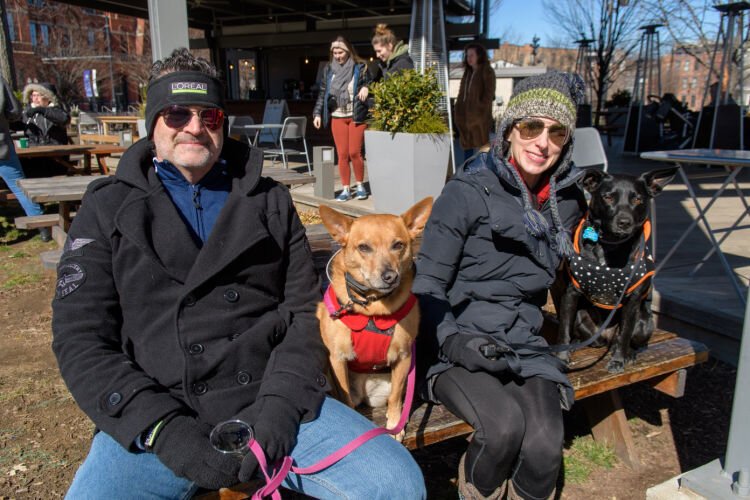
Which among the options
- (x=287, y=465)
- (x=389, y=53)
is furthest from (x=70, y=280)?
(x=389, y=53)

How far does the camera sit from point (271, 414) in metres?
1.78

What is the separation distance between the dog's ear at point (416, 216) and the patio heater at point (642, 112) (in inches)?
539

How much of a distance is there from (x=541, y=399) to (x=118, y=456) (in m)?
1.48

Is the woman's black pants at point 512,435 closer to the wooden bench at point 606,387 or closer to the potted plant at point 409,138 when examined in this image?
the wooden bench at point 606,387

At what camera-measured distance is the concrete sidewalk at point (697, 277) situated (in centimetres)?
383

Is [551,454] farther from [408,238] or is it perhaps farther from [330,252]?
[330,252]

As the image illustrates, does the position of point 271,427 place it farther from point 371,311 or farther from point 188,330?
point 371,311

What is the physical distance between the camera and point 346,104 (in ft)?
24.0

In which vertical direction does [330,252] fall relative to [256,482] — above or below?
above

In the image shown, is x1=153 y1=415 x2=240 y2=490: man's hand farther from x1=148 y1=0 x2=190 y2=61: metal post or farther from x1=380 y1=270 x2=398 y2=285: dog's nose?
x1=148 y1=0 x2=190 y2=61: metal post

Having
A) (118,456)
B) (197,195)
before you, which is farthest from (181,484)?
(197,195)

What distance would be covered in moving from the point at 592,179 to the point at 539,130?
0.62 meters

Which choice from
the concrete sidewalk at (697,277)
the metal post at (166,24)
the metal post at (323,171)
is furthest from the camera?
the metal post at (323,171)

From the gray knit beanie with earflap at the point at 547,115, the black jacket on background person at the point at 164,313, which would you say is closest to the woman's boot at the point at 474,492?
the black jacket on background person at the point at 164,313
